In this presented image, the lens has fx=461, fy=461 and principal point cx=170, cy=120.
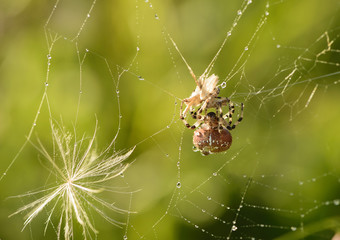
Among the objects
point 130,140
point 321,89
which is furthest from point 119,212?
point 321,89

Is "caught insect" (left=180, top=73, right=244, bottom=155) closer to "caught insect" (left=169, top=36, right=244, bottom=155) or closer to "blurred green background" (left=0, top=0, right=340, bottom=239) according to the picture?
"caught insect" (left=169, top=36, right=244, bottom=155)

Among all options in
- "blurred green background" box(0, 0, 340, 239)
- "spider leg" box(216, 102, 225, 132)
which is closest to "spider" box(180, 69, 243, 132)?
"spider leg" box(216, 102, 225, 132)

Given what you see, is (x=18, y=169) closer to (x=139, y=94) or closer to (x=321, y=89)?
(x=139, y=94)

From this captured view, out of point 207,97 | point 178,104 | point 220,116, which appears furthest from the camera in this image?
point 178,104

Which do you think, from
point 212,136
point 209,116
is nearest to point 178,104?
point 209,116

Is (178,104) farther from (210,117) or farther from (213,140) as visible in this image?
(213,140)

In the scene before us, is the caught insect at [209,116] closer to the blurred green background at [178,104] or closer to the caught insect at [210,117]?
the caught insect at [210,117]

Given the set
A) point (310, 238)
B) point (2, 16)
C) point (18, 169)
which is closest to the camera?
point (310, 238)
